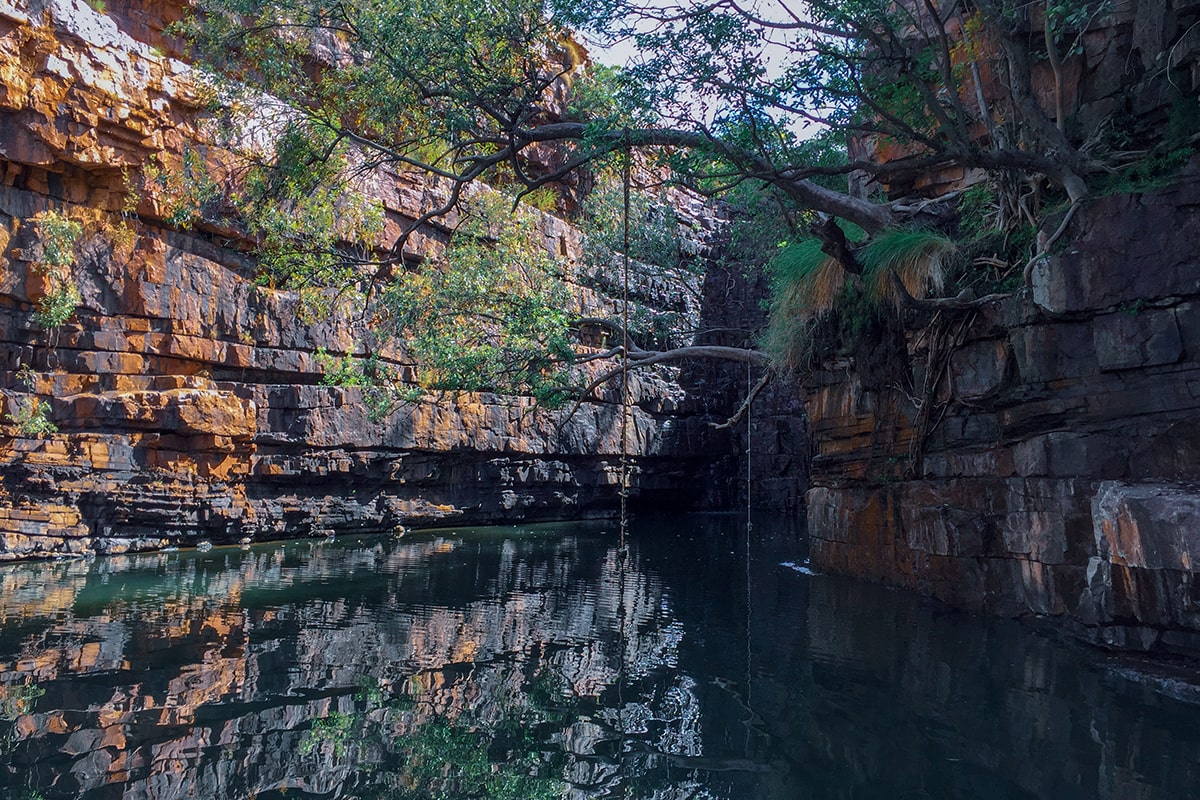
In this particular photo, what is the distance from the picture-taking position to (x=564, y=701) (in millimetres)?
4441

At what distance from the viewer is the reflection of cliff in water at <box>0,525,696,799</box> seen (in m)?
3.56

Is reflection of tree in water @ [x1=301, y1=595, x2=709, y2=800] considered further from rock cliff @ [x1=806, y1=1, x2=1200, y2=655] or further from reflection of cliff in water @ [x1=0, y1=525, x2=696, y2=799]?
rock cliff @ [x1=806, y1=1, x2=1200, y2=655]

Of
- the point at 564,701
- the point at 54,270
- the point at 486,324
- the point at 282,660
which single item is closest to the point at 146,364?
the point at 54,270

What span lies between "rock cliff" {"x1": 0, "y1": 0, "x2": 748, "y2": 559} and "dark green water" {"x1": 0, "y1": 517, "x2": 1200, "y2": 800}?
15.8 feet

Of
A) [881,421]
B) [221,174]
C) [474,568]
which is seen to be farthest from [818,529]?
[221,174]

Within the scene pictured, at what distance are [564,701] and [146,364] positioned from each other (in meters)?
11.4

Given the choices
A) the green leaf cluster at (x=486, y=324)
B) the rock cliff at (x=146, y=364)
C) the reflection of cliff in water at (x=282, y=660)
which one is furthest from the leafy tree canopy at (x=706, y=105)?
the reflection of cliff in water at (x=282, y=660)

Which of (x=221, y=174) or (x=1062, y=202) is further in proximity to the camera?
(x=221, y=174)

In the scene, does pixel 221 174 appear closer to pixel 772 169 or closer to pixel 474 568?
pixel 474 568

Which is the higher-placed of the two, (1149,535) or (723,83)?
(723,83)

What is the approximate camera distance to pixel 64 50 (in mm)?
12148

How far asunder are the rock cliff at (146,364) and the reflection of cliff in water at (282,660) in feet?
8.57

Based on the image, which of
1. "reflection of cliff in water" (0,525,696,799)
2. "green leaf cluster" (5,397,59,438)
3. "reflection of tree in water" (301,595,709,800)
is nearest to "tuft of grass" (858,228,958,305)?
"reflection of cliff in water" (0,525,696,799)

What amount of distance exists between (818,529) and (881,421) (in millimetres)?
1690
